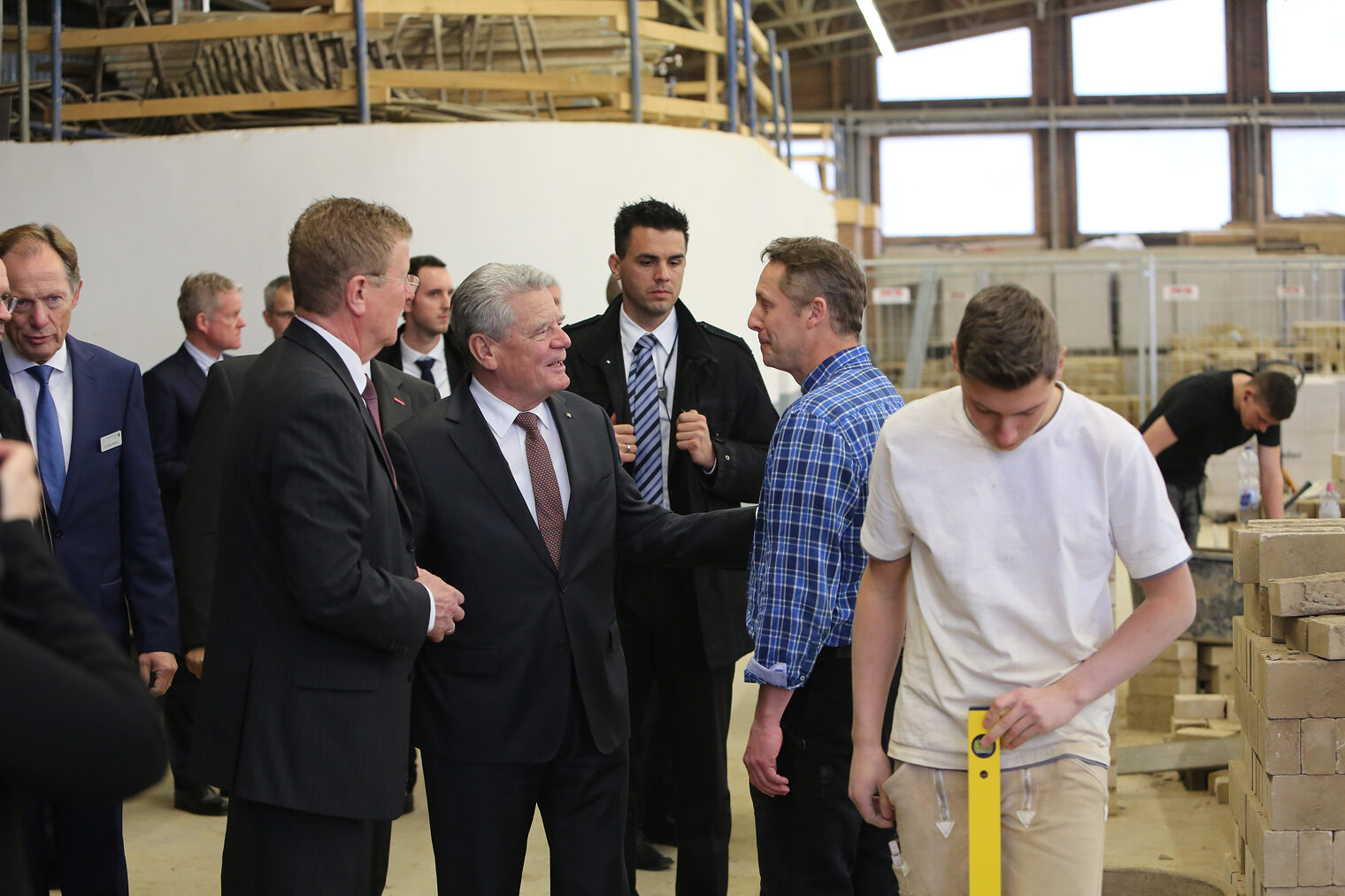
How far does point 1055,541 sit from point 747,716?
14.0 ft

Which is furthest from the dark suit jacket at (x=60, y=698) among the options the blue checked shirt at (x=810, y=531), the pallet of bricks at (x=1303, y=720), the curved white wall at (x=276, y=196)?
the curved white wall at (x=276, y=196)

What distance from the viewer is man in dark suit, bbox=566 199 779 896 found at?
343cm

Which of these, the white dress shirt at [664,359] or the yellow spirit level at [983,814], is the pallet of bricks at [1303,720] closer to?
the yellow spirit level at [983,814]

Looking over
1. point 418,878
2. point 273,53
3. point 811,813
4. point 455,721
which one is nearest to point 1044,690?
point 811,813

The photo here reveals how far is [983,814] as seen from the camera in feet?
6.61

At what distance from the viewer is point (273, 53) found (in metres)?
7.94

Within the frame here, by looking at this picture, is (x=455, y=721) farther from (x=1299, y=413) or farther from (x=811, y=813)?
→ (x=1299, y=413)

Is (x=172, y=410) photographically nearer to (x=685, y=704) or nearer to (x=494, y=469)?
(x=685, y=704)

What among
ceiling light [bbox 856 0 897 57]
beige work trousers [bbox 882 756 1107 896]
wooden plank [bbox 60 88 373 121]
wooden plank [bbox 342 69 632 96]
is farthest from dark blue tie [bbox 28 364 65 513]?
ceiling light [bbox 856 0 897 57]

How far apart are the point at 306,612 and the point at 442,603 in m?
0.28

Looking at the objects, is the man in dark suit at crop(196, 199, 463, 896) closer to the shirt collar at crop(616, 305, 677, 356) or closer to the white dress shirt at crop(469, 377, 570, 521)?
the white dress shirt at crop(469, 377, 570, 521)

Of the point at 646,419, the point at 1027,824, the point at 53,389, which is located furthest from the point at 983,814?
the point at 53,389

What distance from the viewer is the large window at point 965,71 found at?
22938 mm

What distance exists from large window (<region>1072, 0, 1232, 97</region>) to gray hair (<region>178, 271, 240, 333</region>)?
2099cm
